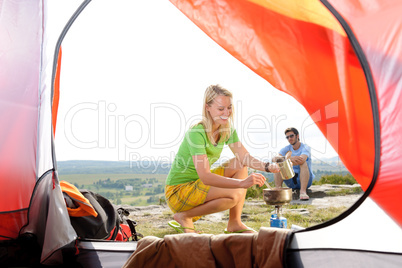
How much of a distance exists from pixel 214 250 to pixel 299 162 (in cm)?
214

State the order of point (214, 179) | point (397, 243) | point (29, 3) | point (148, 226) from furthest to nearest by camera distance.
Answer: point (148, 226)
point (214, 179)
point (29, 3)
point (397, 243)

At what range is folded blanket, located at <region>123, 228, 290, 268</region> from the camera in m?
1.12

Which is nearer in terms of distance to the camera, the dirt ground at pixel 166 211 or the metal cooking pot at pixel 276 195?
the metal cooking pot at pixel 276 195

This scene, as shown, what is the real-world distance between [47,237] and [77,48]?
3810mm

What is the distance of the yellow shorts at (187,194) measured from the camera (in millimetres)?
1807

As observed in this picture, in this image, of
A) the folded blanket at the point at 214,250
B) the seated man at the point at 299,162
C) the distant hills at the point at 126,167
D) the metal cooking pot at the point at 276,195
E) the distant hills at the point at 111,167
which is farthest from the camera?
the distant hills at the point at 111,167

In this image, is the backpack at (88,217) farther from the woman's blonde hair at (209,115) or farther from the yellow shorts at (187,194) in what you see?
the woman's blonde hair at (209,115)

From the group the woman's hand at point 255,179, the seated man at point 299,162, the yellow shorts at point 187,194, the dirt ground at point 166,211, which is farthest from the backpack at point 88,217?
the seated man at point 299,162

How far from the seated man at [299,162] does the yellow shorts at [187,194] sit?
148 centimetres

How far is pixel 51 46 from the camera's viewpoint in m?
1.59

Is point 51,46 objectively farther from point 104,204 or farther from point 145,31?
point 145,31

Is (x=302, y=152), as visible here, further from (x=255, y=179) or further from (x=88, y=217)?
(x=88, y=217)

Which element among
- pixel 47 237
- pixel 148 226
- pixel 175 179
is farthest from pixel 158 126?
pixel 47 237

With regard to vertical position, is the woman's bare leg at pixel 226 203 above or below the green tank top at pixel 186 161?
below
